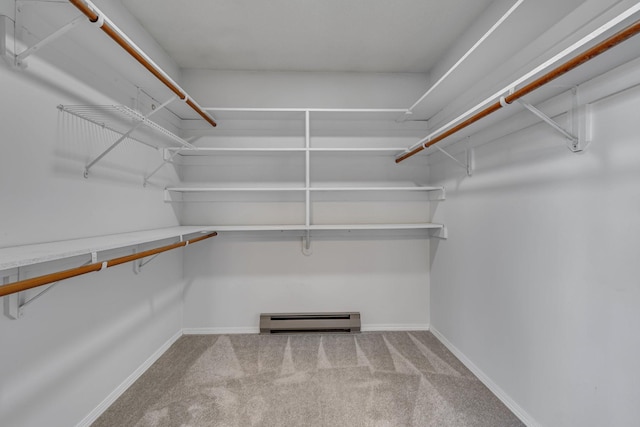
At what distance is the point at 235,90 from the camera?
2551 mm

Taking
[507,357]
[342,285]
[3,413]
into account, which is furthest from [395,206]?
[3,413]

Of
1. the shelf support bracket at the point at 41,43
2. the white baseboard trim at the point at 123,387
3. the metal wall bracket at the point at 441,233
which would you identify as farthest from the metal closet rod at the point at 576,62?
the white baseboard trim at the point at 123,387

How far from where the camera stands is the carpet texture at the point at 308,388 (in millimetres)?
1563

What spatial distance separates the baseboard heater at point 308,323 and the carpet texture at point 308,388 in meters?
0.14

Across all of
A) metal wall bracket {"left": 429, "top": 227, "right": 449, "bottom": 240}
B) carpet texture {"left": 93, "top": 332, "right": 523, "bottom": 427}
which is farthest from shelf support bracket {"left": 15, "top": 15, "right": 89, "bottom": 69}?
metal wall bracket {"left": 429, "top": 227, "right": 449, "bottom": 240}

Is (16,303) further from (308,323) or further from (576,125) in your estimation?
(576,125)

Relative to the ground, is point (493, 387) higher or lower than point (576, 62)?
lower

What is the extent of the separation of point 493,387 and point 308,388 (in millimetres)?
1207

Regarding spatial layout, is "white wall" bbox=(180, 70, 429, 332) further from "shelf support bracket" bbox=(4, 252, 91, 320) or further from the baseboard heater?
"shelf support bracket" bbox=(4, 252, 91, 320)

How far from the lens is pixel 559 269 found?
1.33 meters

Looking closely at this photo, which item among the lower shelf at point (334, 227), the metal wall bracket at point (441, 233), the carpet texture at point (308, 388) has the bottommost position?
the carpet texture at point (308, 388)

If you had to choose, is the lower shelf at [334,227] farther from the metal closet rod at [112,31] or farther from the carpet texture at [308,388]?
the metal closet rod at [112,31]

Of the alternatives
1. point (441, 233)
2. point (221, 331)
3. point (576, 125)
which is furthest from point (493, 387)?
point (221, 331)

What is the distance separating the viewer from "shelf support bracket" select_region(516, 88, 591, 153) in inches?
46.9
